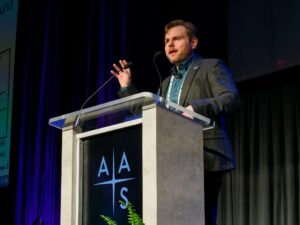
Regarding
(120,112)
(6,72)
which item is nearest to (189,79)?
(120,112)

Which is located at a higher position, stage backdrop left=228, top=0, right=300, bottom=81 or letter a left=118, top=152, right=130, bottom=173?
stage backdrop left=228, top=0, right=300, bottom=81

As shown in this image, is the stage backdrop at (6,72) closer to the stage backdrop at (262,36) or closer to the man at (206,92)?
the stage backdrop at (262,36)

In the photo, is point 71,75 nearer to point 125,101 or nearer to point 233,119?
point 233,119

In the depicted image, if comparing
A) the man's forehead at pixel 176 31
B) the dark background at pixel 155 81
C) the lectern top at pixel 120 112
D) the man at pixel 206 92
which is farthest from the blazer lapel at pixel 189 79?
the dark background at pixel 155 81

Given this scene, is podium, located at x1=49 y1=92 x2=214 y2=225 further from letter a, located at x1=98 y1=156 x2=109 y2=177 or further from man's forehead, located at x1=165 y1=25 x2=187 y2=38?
man's forehead, located at x1=165 y1=25 x2=187 y2=38

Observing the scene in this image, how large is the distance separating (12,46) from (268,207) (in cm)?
259

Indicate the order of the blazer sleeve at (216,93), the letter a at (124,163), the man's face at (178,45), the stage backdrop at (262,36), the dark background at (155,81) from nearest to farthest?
1. the letter a at (124,163)
2. the blazer sleeve at (216,93)
3. the man's face at (178,45)
4. the stage backdrop at (262,36)
5. the dark background at (155,81)

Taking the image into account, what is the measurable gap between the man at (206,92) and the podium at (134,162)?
17 cm

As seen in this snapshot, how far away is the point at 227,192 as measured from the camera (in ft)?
14.7

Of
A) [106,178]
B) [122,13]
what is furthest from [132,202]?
[122,13]

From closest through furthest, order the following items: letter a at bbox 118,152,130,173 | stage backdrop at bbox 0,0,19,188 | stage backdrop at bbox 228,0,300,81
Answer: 1. letter a at bbox 118,152,130,173
2. stage backdrop at bbox 228,0,300,81
3. stage backdrop at bbox 0,0,19,188

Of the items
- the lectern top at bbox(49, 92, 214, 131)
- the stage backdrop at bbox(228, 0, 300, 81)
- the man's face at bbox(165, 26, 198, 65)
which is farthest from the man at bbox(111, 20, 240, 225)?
the stage backdrop at bbox(228, 0, 300, 81)

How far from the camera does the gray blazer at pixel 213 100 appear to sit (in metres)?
1.83

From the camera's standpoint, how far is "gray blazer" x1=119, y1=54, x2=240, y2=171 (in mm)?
1825
